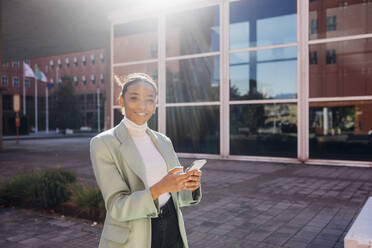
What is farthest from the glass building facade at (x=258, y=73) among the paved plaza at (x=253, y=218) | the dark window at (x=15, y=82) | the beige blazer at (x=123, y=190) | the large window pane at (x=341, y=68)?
the dark window at (x=15, y=82)

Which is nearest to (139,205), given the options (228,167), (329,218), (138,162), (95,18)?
(138,162)

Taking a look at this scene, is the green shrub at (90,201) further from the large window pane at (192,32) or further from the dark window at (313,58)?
the large window pane at (192,32)

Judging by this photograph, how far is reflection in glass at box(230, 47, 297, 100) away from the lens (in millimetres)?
13375

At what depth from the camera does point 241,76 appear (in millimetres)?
14352

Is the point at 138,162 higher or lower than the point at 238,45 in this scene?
lower

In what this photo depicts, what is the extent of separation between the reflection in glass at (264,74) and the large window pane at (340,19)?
1182 mm

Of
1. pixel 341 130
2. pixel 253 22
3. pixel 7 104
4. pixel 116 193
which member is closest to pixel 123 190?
pixel 116 193

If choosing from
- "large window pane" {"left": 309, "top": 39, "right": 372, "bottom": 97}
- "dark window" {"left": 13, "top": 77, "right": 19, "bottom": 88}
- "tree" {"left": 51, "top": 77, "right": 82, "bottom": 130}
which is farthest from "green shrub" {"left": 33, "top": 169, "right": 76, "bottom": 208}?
"dark window" {"left": 13, "top": 77, "right": 19, "bottom": 88}

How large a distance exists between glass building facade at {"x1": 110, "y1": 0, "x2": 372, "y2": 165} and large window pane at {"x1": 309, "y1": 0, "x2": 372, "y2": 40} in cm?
4

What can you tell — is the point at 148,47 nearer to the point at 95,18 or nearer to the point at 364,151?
the point at 95,18

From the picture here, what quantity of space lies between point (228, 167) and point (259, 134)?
3369 mm

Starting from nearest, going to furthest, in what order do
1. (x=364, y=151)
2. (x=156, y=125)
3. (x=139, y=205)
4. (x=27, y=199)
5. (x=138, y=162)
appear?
1. (x=139, y=205)
2. (x=138, y=162)
3. (x=27, y=199)
4. (x=364, y=151)
5. (x=156, y=125)

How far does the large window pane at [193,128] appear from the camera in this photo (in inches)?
589

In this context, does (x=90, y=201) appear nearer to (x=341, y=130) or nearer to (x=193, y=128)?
(x=193, y=128)
